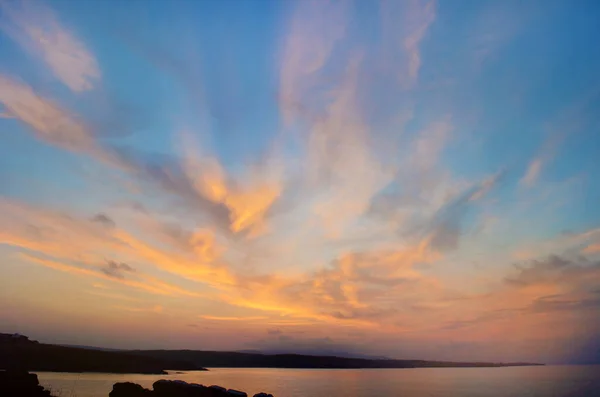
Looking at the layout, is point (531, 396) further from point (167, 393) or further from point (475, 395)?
point (167, 393)

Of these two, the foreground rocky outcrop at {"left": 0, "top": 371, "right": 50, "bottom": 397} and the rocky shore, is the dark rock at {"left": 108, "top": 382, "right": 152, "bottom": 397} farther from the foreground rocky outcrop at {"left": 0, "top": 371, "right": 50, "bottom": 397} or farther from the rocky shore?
the foreground rocky outcrop at {"left": 0, "top": 371, "right": 50, "bottom": 397}

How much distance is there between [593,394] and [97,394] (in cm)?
10623

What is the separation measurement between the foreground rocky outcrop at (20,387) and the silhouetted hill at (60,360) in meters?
49.1

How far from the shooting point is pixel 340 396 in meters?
92.2

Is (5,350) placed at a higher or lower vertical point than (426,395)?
higher

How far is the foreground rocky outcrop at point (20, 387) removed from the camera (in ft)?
153

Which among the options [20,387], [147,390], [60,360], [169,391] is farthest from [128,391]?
[60,360]

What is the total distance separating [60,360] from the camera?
120125mm

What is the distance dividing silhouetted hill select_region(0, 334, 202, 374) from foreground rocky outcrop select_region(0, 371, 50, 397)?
49.1 meters

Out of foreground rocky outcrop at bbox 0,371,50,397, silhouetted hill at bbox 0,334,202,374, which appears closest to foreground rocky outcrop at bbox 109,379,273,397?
foreground rocky outcrop at bbox 0,371,50,397

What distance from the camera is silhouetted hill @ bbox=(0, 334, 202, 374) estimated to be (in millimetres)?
111812

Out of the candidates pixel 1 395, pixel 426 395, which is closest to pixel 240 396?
pixel 1 395

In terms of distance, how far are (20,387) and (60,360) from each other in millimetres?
79609

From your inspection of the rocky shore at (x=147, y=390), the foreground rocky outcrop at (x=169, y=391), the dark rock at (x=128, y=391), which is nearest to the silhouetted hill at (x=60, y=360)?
the rocky shore at (x=147, y=390)
